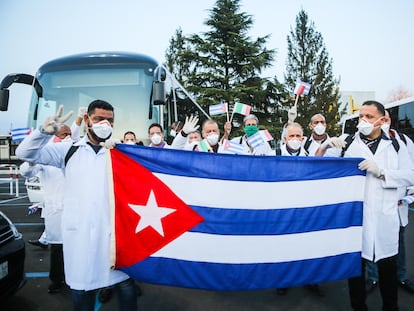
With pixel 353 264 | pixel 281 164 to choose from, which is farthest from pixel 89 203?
pixel 353 264

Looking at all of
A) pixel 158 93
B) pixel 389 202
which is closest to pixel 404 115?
pixel 158 93

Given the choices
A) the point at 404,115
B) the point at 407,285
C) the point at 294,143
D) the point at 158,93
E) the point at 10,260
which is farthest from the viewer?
the point at 404,115

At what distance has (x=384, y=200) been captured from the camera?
2846mm

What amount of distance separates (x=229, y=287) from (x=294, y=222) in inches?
33.1

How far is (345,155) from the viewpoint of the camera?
124 inches

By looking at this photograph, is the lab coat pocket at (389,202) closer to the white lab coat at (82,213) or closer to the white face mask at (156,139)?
the white lab coat at (82,213)

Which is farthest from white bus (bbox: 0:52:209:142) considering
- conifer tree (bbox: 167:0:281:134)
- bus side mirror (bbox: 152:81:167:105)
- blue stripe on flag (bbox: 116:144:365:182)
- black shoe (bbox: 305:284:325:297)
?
conifer tree (bbox: 167:0:281:134)

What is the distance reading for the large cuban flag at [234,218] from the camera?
2.63 m

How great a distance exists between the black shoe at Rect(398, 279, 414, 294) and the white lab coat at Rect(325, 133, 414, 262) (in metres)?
1.15

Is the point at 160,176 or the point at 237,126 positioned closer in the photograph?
the point at 160,176

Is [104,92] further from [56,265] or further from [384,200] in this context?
[384,200]

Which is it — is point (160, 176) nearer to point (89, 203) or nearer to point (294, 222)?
point (89, 203)

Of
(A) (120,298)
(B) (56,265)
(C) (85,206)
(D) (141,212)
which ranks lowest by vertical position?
(B) (56,265)

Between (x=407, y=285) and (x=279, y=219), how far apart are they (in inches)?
81.7
